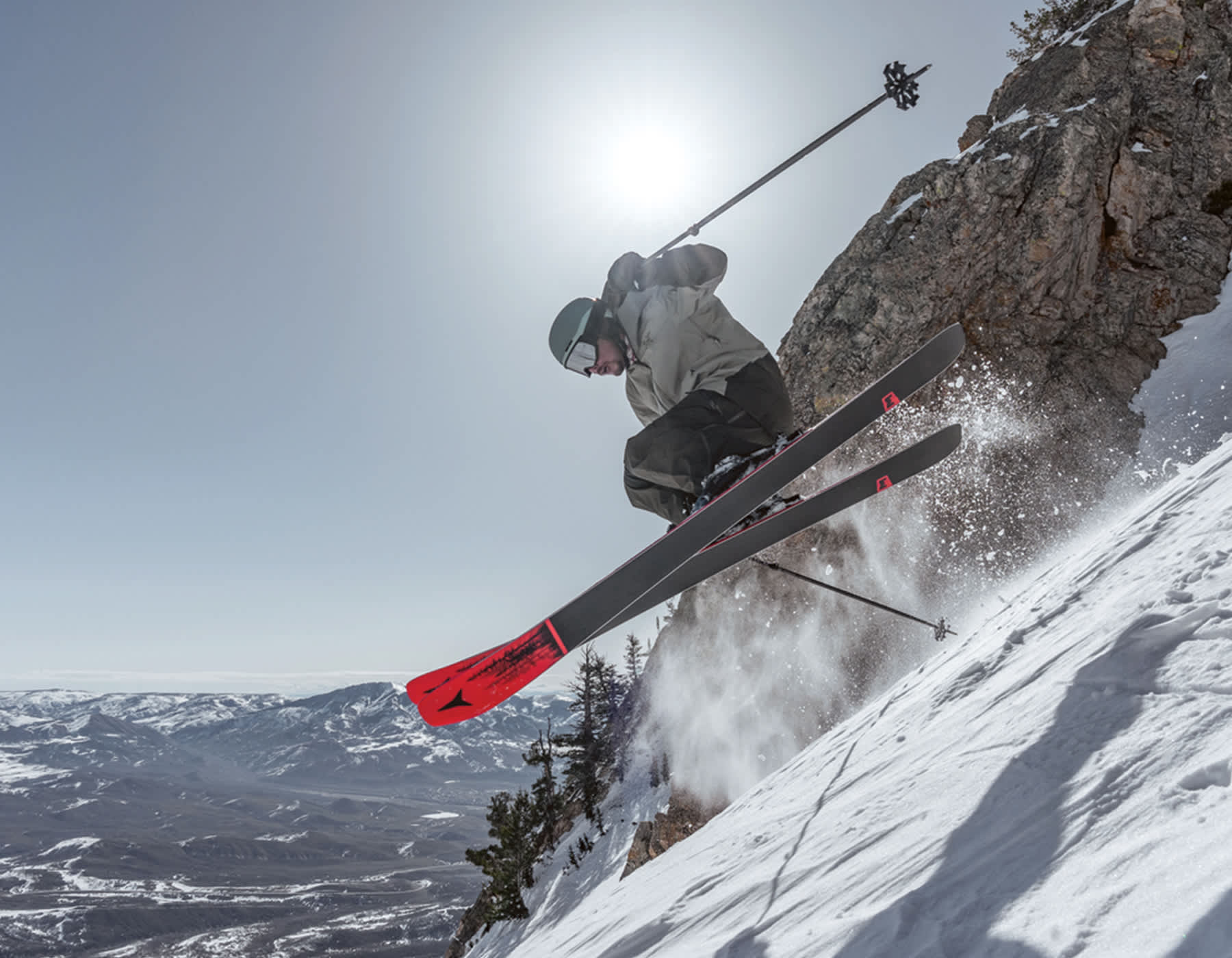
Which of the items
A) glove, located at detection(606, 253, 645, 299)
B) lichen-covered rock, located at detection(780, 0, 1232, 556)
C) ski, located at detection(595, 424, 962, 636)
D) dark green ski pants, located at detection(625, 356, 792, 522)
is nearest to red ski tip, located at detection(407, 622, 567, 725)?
ski, located at detection(595, 424, 962, 636)

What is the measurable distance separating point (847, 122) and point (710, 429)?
12.1ft

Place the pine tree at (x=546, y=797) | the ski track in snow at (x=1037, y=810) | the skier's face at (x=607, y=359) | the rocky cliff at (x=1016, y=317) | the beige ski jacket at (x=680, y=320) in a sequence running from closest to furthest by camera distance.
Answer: the ski track in snow at (x=1037, y=810)
the beige ski jacket at (x=680, y=320)
the skier's face at (x=607, y=359)
the rocky cliff at (x=1016, y=317)
the pine tree at (x=546, y=797)

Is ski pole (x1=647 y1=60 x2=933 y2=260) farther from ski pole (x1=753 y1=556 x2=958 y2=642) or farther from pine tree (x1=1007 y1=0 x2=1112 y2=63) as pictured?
pine tree (x1=1007 y1=0 x2=1112 y2=63)

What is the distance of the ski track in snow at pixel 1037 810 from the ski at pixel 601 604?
174 centimetres

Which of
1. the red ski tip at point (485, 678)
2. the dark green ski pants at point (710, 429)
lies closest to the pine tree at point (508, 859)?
the red ski tip at point (485, 678)

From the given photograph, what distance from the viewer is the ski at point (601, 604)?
16.0 ft

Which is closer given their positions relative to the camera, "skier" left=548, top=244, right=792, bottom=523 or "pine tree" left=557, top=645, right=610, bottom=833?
"skier" left=548, top=244, right=792, bottom=523

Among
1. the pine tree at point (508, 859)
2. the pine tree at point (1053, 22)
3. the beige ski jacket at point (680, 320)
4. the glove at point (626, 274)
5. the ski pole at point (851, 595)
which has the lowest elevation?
the pine tree at point (508, 859)

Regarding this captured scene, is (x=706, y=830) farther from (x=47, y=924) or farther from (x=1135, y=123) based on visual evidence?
(x=47, y=924)

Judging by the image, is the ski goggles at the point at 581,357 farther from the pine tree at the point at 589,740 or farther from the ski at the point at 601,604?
the pine tree at the point at 589,740

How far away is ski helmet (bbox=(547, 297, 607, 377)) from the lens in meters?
5.04

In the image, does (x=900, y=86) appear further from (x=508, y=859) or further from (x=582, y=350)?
(x=508, y=859)

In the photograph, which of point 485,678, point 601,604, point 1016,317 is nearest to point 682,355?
point 601,604

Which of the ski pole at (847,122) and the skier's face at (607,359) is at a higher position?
the ski pole at (847,122)
